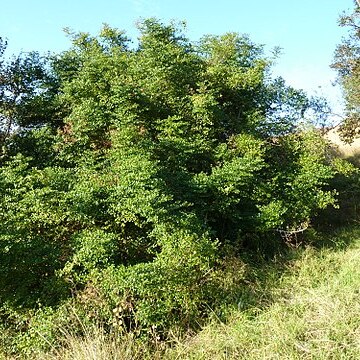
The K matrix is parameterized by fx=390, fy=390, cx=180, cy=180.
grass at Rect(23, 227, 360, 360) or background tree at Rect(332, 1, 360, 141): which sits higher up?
background tree at Rect(332, 1, 360, 141)

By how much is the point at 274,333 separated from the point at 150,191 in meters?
2.67

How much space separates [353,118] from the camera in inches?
517

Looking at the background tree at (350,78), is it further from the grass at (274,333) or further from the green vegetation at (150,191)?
the grass at (274,333)

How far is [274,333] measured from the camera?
4379 mm

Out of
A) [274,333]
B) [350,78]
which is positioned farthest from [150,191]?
[350,78]

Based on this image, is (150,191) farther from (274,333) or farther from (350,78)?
(350,78)

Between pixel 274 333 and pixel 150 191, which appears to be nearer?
pixel 274 333

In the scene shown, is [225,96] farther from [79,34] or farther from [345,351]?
[345,351]

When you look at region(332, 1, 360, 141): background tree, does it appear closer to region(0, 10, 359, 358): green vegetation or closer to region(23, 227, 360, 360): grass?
region(0, 10, 359, 358): green vegetation

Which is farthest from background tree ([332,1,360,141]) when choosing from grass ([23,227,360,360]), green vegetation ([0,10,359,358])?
grass ([23,227,360,360])

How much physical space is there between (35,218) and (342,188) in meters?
10.3

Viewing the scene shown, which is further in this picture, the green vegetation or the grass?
the green vegetation

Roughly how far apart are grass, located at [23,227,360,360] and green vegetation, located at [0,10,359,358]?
0.17 ft

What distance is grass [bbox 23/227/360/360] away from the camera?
3.92 meters
